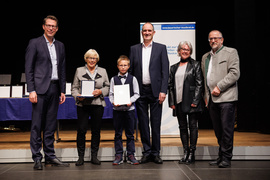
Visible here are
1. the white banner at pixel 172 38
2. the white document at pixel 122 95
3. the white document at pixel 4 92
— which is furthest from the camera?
the white banner at pixel 172 38

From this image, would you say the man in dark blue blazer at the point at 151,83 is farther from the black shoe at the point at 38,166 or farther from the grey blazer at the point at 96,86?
the black shoe at the point at 38,166

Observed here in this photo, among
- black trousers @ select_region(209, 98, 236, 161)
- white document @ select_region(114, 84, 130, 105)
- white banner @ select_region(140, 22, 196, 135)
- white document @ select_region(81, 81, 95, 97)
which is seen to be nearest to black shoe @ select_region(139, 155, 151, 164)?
white document @ select_region(114, 84, 130, 105)

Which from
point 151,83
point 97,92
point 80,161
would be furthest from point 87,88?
point 80,161

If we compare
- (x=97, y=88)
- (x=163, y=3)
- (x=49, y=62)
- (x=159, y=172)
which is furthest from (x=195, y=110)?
(x=163, y=3)

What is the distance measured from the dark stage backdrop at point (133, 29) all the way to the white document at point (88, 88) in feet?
13.0

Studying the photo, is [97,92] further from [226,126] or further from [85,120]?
[226,126]

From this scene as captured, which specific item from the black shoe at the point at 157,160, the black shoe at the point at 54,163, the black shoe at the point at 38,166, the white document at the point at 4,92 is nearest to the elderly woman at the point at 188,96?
the black shoe at the point at 157,160

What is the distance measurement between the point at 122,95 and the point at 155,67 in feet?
1.77

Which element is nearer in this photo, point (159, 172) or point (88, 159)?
point (159, 172)

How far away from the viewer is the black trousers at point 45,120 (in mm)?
3275

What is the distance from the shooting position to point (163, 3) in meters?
6.98

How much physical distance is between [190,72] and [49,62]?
168 cm

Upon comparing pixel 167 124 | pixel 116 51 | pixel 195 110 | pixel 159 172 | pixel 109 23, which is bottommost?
pixel 159 172

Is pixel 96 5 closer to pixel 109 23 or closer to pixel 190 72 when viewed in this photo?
pixel 109 23
